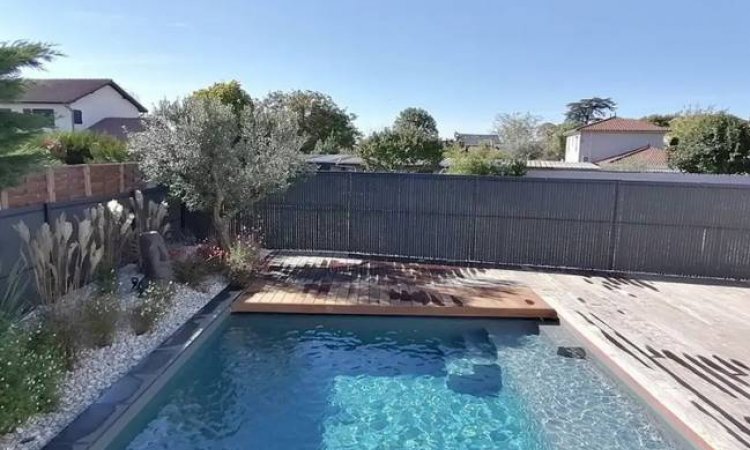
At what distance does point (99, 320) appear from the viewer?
4.20 m

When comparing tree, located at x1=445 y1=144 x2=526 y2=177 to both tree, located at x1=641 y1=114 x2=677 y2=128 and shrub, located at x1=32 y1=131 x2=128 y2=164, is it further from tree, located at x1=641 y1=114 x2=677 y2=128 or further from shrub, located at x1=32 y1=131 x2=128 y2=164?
tree, located at x1=641 y1=114 x2=677 y2=128

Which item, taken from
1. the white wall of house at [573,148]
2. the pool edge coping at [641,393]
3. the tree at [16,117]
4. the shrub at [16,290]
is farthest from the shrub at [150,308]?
the white wall of house at [573,148]

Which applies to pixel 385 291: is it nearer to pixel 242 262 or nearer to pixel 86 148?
pixel 242 262

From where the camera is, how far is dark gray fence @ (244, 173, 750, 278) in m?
7.56

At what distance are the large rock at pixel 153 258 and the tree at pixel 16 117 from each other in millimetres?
3045

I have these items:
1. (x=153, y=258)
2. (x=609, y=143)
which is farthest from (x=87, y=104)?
(x=609, y=143)

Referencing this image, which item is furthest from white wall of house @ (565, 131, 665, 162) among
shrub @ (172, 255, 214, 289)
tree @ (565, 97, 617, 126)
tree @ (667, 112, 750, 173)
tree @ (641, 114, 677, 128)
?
tree @ (565, 97, 617, 126)

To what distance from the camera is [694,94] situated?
31.0 metres

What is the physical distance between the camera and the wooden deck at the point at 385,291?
5.98 meters

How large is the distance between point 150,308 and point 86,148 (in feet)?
28.3

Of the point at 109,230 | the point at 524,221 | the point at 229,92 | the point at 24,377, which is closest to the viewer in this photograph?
the point at 24,377

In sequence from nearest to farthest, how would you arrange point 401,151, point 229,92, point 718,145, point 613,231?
point 613,231, point 718,145, point 401,151, point 229,92

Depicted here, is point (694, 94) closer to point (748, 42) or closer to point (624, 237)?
point (748, 42)

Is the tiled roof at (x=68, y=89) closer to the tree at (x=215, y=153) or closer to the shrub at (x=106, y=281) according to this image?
the tree at (x=215, y=153)
